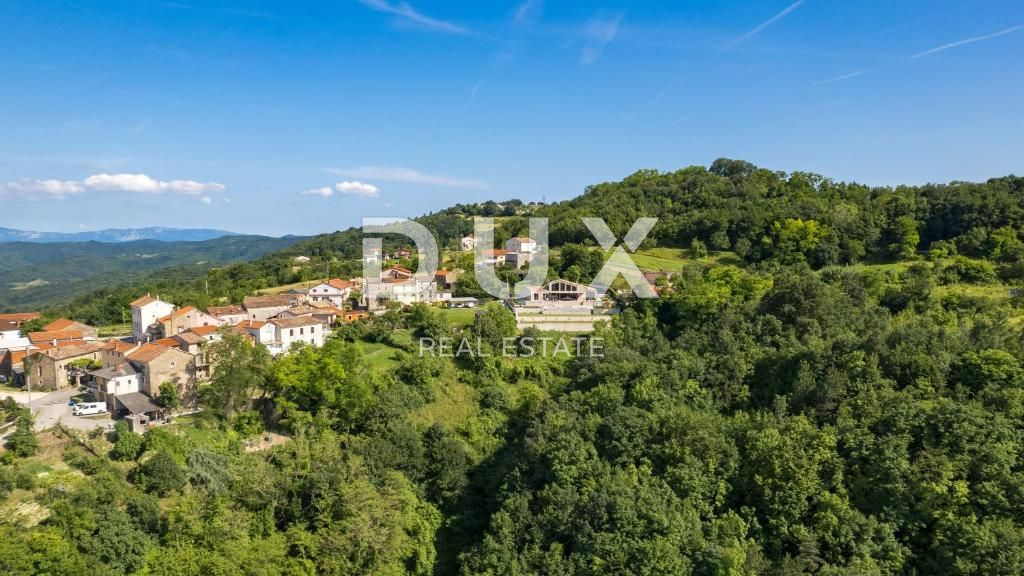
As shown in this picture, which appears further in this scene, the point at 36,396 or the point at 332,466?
the point at 36,396

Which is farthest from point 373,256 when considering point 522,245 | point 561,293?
point 561,293

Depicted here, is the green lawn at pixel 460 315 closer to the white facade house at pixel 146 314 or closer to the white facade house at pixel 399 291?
the white facade house at pixel 399 291

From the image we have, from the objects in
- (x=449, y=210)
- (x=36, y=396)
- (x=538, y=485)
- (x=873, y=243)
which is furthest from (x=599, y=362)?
(x=449, y=210)

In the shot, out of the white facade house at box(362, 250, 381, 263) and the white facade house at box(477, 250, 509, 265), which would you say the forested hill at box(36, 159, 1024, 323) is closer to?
the white facade house at box(362, 250, 381, 263)

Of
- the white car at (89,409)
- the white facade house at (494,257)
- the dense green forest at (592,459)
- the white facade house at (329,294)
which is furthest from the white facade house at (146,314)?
the white facade house at (494,257)

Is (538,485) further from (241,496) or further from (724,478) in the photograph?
(241,496)

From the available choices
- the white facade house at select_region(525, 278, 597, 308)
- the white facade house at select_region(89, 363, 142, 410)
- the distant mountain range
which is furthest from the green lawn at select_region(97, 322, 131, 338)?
the distant mountain range
